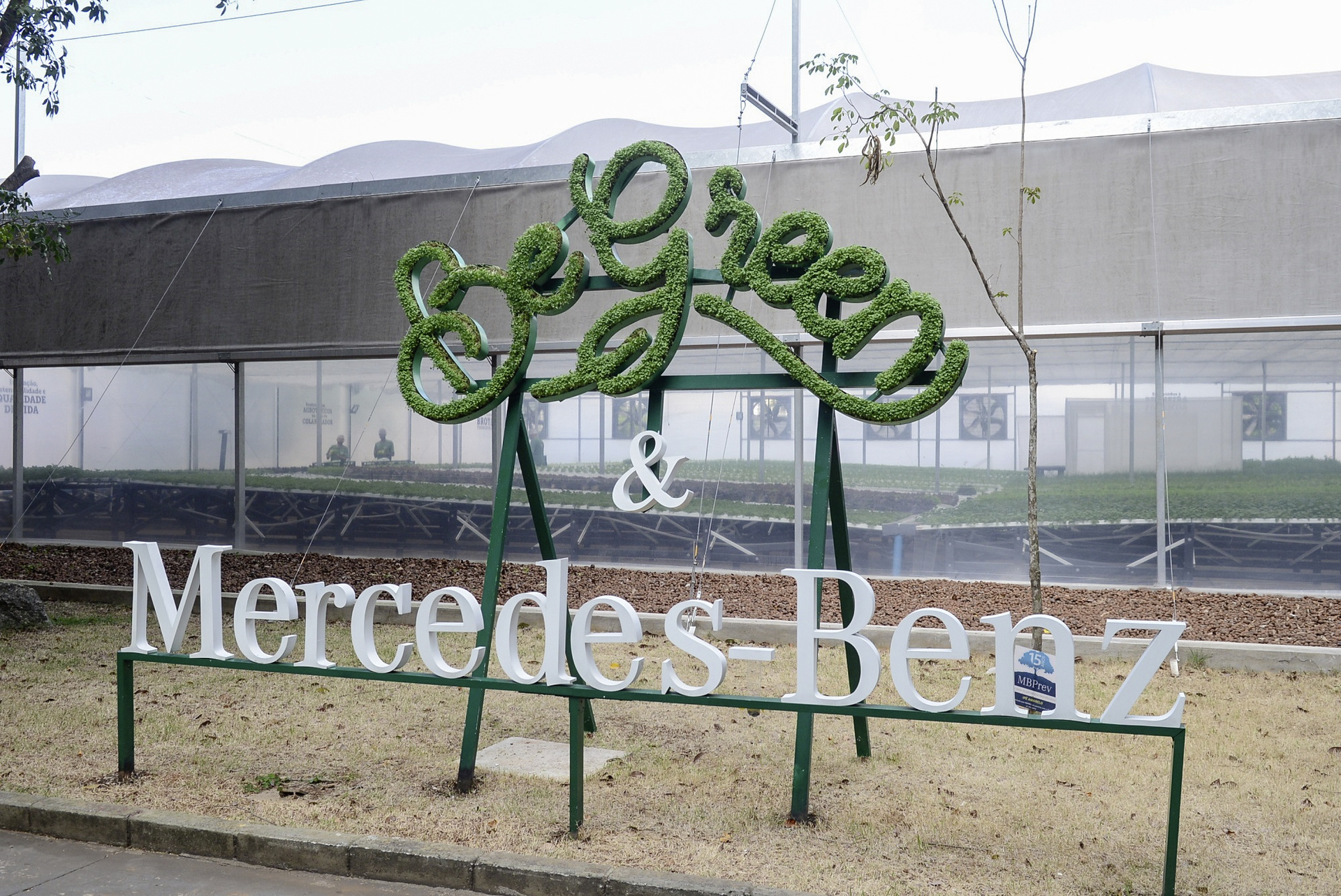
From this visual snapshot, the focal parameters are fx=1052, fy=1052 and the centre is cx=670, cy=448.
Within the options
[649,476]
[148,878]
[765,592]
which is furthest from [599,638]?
[765,592]

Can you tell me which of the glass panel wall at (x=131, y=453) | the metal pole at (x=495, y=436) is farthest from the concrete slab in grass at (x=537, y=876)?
the glass panel wall at (x=131, y=453)

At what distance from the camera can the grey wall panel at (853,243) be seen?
8.65 m

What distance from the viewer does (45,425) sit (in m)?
13.8

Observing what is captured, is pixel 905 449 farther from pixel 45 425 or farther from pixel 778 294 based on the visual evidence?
pixel 45 425

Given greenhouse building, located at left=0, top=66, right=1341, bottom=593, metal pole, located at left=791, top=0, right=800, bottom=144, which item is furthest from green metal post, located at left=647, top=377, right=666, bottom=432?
metal pole, located at left=791, top=0, right=800, bottom=144

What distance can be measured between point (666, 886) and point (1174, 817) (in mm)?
1826

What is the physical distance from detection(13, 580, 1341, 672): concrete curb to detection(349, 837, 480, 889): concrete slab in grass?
2.68 meters

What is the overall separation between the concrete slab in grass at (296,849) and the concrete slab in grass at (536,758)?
1.11 metres

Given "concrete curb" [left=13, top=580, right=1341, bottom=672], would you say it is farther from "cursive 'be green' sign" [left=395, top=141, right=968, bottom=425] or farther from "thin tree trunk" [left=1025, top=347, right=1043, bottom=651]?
"cursive 'be green' sign" [left=395, top=141, right=968, bottom=425]

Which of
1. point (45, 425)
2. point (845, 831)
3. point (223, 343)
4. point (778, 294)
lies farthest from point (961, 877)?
point (45, 425)

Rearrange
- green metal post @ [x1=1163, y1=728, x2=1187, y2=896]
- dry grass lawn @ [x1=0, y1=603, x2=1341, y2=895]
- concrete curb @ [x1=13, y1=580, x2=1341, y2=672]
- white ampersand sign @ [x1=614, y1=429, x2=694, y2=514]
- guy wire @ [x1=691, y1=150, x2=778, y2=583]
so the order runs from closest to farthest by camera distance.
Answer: green metal post @ [x1=1163, y1=728, x2=1187, y2=896], dry grass lawn @ [x1=0, y1=603, x2=1341, y2=895], white ampersand sign @ [x1=614, y1=429, x2=694, y2=514], concrete curb @ [x1=13, y1=580, x2=1341, y2=672], guy wire @ [x1=691, y1=150, x2=778, y2=583]

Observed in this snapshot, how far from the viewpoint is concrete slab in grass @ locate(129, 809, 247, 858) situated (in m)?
4.27

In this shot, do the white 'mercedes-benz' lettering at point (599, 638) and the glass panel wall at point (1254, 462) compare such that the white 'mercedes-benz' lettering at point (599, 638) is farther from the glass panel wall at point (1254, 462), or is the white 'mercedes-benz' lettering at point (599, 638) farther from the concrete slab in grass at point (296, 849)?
the glass panel wall at point (1254, 462)

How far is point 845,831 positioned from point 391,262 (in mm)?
8124
